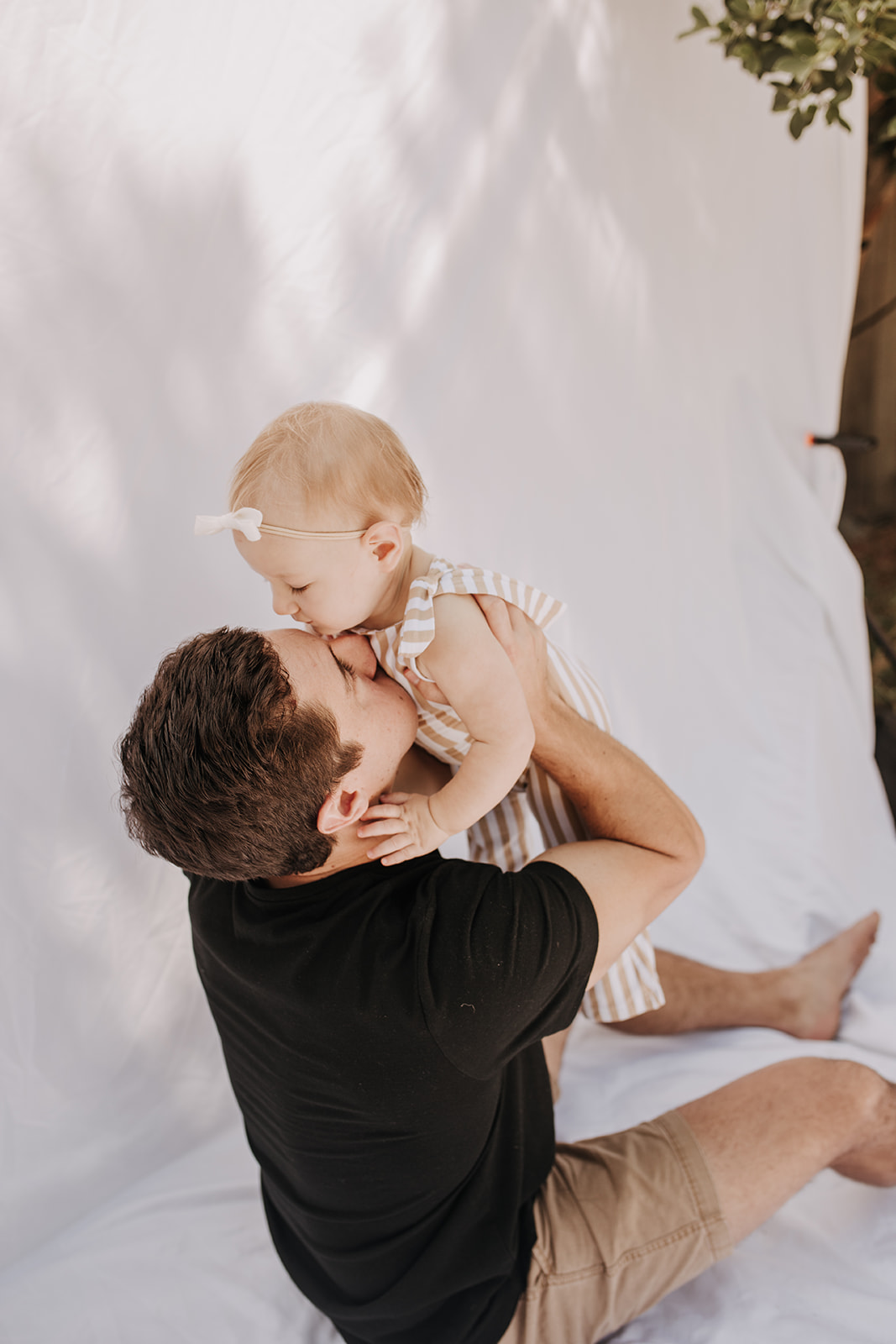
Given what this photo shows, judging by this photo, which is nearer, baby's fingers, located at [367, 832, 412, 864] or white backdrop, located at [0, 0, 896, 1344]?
baby's fingers, located at [367, 832, 412, 864]

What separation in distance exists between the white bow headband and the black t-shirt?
38cm

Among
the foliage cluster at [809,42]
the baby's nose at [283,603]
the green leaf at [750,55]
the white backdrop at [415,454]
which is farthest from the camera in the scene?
the green leaf at [750,55]

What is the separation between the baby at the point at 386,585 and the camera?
39.5 inches

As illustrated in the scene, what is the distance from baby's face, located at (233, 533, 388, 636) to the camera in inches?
39.9

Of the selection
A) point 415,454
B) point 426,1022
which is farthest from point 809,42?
point 426,1022

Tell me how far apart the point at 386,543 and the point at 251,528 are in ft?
0.55

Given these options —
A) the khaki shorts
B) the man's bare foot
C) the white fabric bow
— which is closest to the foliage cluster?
the white fabric bow

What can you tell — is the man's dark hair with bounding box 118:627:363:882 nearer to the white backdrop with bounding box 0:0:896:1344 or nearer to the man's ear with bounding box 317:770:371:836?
the man's ear with bounding box 317:770:371:836

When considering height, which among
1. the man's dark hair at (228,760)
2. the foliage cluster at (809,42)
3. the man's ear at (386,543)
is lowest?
the man's dark hair at (228,760)

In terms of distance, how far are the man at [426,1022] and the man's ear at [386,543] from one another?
112 mm

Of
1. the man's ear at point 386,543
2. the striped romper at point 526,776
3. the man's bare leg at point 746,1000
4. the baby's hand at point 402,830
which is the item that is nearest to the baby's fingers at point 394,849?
the baby's hand at point 402,830

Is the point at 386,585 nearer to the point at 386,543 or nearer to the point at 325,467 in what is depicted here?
the point at 386,543

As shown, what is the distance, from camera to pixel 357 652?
1.14 metres

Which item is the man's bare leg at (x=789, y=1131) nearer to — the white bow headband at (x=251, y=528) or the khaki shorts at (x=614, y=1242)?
the khaki shorts at (x=614, y=1242)
